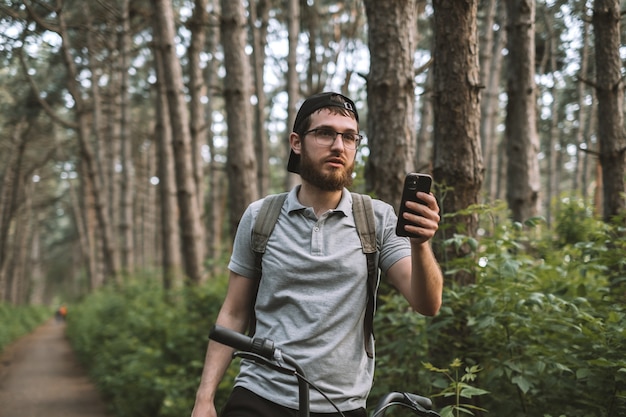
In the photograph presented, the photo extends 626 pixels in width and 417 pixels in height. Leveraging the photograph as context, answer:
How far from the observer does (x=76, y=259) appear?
1943 inches

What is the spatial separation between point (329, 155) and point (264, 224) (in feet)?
1.40

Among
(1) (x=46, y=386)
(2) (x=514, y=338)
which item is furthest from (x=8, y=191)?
(2) (x=514, y=338)

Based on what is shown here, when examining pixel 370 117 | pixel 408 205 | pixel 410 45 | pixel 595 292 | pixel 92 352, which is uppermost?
pixel 410 45

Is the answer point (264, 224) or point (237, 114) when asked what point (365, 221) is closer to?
point (264, 224)

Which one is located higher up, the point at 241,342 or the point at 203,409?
the point at 241,342

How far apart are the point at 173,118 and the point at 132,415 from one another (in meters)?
5.35

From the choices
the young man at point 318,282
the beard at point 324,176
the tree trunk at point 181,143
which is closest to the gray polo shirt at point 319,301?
the young man at point 318,282

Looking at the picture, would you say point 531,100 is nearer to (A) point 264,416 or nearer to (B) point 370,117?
(B) point 370,117

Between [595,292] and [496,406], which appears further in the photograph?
[595,292]

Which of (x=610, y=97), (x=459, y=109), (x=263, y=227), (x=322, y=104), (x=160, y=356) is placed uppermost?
(x=610, y=97)

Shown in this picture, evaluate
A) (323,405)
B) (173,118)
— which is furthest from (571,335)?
(173,118)

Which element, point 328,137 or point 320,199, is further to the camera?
point 320,199

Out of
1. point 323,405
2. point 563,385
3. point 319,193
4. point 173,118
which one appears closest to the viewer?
point 323,405

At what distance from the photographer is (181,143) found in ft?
35.0
